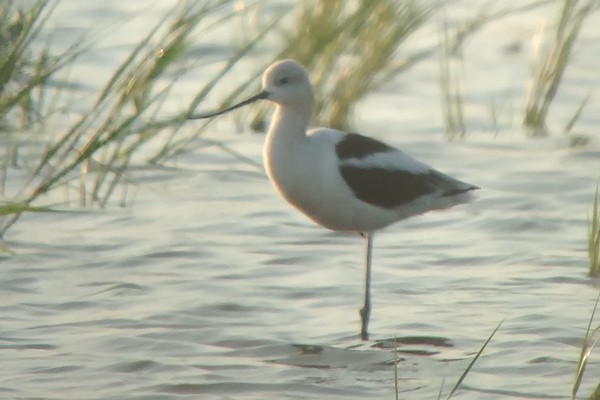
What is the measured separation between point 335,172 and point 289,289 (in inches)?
27.4

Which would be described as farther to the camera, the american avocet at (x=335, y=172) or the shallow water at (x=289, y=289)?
the american avocet at (x=335, y=172)

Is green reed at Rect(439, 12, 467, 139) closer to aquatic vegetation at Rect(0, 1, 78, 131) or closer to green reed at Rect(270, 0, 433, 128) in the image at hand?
green reed at Rect(270, 0, 433, 128)

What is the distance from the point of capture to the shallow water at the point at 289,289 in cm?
545

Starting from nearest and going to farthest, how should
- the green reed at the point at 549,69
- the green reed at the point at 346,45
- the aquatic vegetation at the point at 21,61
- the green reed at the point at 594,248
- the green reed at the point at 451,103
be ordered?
the aquatic vegetation at the point at 21,61 < the green reed at the point at 594,248 < the green reed at the point at 346,45 < the green reed at the point at 549,69 < the green reed at the point at 451,103

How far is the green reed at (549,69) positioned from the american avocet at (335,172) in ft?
8.05

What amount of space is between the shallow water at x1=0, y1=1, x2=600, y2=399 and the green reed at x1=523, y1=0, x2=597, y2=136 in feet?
0.53

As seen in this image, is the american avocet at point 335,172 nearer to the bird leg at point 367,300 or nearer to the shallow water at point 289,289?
the bird leg at point 367,300

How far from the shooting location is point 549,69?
30.1 feet

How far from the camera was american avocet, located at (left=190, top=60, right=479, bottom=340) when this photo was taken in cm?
610

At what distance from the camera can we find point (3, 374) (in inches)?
208

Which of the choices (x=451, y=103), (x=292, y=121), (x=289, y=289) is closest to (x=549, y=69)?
(x=451, y=103)

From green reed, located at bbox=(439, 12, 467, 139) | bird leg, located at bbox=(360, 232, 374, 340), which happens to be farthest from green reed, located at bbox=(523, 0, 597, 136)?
bird leg, located at bbox=(360, 232, 374, 340)

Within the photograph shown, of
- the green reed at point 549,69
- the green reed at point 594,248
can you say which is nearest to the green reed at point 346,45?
the green reed at point 549,69

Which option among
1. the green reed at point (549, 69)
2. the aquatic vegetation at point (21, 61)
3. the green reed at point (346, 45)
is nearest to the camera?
the aquatic vegetation at point (21, 61)
